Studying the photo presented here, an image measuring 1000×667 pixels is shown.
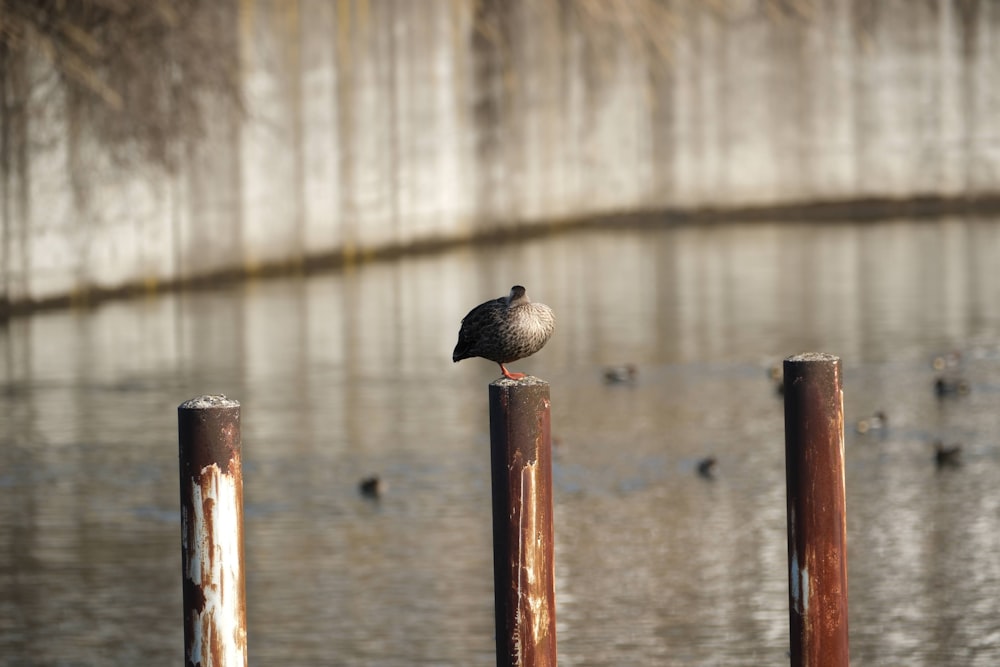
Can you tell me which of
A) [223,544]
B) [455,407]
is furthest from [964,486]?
[223,544]

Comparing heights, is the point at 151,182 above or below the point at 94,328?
above

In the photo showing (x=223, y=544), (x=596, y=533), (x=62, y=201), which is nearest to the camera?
(x=223, y=544)

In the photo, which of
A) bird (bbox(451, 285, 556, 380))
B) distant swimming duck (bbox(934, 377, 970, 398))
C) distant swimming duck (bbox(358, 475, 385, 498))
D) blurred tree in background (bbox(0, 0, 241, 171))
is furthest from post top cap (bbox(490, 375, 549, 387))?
blurred tree in background (bbox(0, 0, 241, 171))

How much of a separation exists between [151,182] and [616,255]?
267 inches

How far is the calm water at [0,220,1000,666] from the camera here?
7422 millimetres

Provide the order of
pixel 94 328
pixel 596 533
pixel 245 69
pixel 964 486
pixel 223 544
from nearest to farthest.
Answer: pixel 223 544, pixel 596 533, pixel 964 486, pixel 94 328, pixel 245 69

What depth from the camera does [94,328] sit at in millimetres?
16953

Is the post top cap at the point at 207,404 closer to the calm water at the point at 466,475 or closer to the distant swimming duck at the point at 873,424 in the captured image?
the calm water at the point at 466,475

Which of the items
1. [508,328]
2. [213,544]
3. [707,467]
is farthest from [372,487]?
[213,544]

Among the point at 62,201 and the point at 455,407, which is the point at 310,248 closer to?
the point at 62,201

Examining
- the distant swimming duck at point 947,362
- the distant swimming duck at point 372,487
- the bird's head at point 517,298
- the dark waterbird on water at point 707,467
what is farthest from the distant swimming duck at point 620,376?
the bird's head at point 517,298

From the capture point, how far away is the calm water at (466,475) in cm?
742

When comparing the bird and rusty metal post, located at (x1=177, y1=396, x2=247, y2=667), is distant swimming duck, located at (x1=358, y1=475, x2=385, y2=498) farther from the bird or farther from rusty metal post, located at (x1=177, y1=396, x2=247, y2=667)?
rusty metal post, located at (x1=177, y1=396, x2=247, y2=667)

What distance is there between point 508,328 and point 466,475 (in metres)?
3.98
